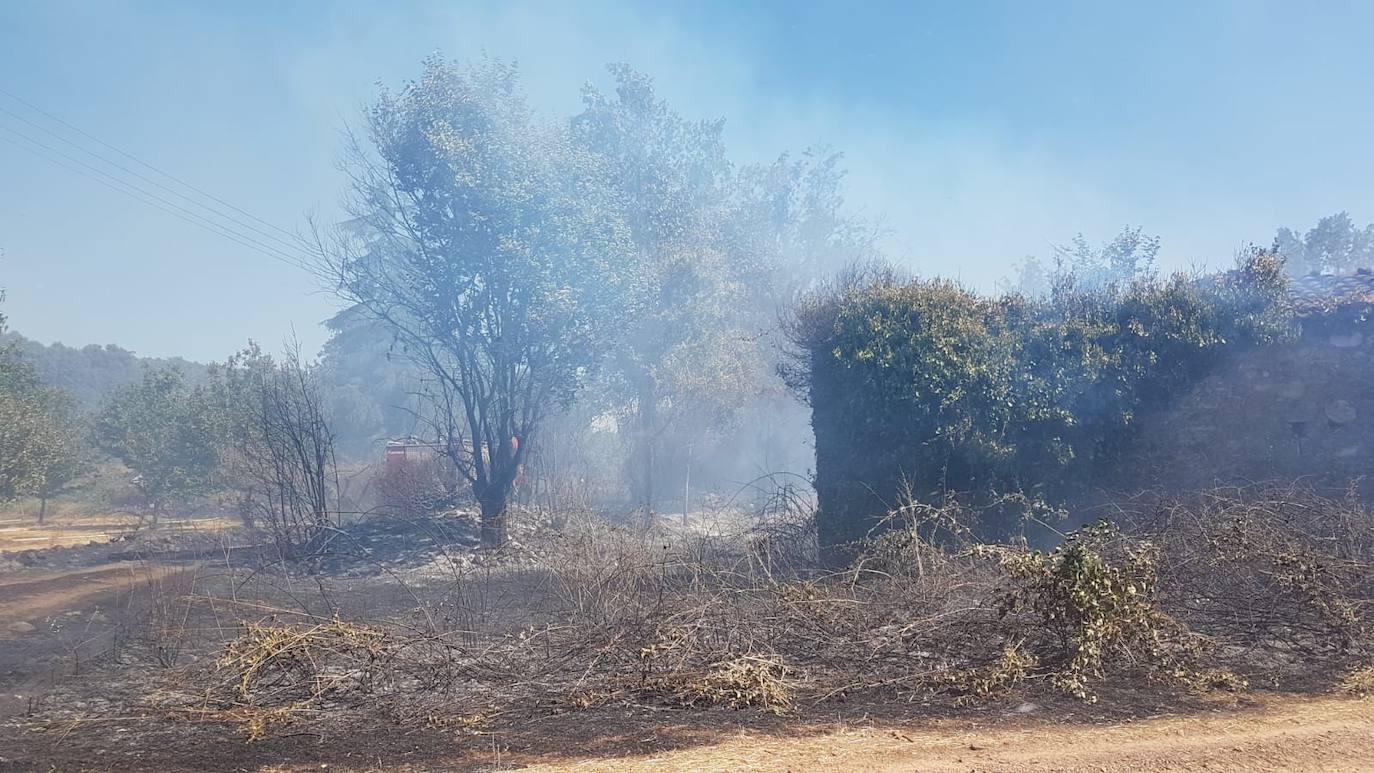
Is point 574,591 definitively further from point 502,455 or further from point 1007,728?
point 502,455

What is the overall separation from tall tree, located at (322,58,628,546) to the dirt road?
35.0ft

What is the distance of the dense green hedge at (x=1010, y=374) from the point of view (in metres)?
11.9

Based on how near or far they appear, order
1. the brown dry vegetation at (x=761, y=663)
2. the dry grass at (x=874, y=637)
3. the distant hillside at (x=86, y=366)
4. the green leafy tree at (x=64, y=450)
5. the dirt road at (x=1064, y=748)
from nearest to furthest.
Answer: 1. the dirt road at (x=1064, y=748)
2. the brown dry vegetation at (x=761, y=663)
3. the dry grass at (x=874, y=637)
4. the green leafy tree at (x=64, y=450)
5. the distant hillside at (x=86, y=366)

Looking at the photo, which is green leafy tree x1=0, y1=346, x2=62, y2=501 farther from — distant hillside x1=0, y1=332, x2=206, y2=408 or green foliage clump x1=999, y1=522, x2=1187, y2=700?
distant hillside x1=0, y1=332, x2=206, y2=408

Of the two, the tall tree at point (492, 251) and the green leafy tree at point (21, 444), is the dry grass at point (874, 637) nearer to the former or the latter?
the tall tree at point (492, 251)

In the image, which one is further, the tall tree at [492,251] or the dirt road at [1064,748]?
the tall tree at [492,251]

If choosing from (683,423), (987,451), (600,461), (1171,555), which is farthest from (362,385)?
(1171,555)

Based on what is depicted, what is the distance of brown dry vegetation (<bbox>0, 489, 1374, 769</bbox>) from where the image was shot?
543cm

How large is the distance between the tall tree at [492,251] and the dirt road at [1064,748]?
35.0ft

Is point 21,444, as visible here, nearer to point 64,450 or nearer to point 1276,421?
point 64,450

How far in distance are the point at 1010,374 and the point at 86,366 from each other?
79.2m

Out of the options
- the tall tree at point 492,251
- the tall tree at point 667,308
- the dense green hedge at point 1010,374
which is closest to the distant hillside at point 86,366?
the tall tree at point 667,308

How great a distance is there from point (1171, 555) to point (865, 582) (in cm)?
290

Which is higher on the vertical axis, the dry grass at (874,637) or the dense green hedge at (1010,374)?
the dense green hedge at (1010,374)
